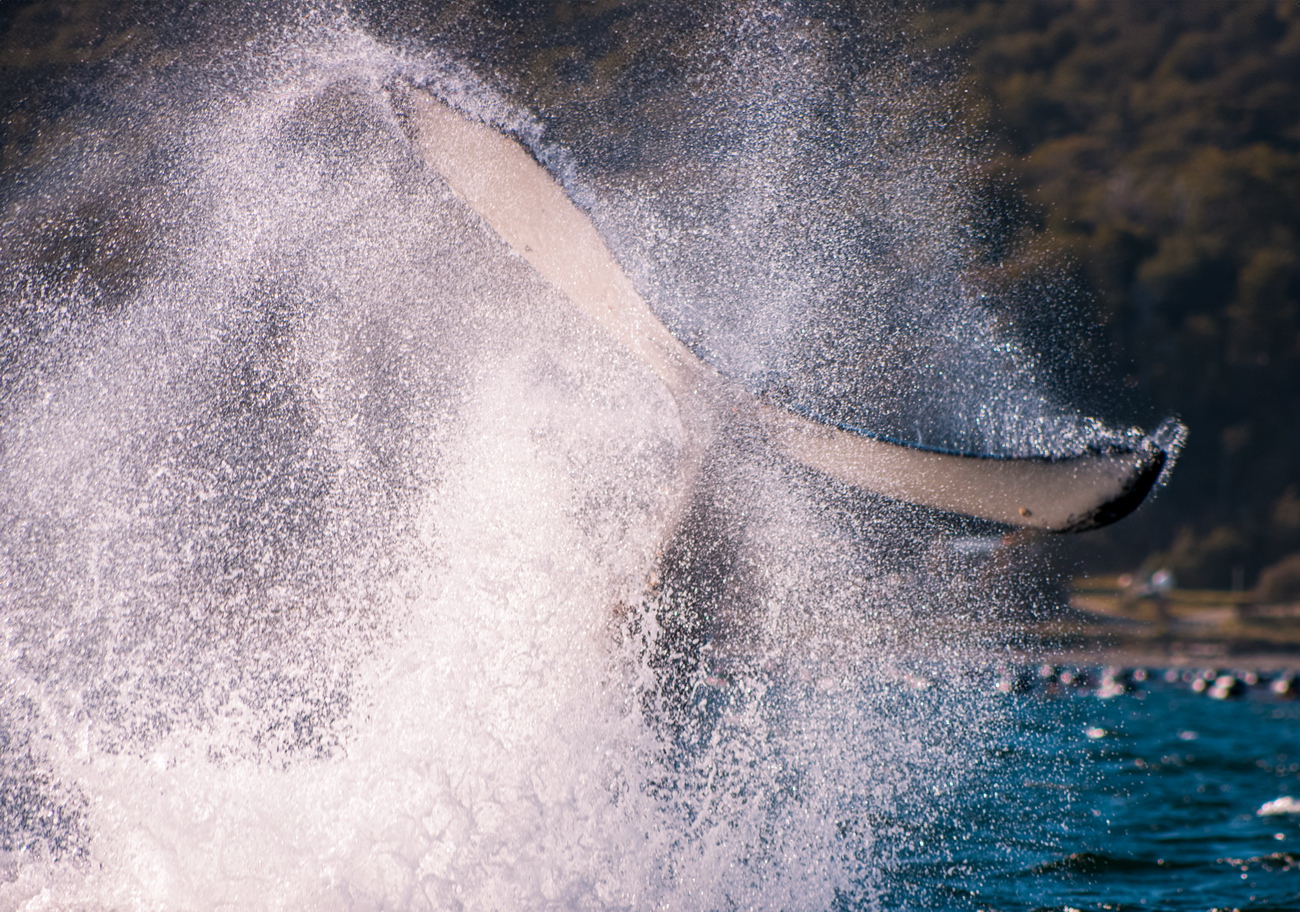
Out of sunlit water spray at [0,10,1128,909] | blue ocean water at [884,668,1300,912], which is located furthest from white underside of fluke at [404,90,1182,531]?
blue ocean water at [884,668,1300,912]

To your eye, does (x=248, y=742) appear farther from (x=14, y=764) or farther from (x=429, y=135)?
(x=429, y=135)

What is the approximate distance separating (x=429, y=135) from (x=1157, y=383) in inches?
5213

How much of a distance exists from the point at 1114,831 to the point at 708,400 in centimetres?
622

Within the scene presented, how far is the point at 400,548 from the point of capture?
24.2ft

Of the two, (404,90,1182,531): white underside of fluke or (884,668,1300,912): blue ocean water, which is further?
(884,668,1300,912): blue ocean water

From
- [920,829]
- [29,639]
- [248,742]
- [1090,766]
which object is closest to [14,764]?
[29,639]

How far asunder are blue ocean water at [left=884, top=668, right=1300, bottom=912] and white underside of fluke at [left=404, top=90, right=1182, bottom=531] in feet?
8.41

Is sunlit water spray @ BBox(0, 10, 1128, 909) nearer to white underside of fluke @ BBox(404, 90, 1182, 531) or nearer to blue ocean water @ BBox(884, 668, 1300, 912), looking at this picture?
white underside of fluke @ BBox(404, 90, 1182, 531)

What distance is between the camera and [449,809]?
617 centimetres

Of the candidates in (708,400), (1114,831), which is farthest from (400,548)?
(1114,831)

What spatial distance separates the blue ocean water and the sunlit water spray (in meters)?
0.72

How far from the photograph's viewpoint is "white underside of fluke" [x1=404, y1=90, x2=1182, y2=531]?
6117 mm

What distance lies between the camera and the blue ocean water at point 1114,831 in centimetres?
730

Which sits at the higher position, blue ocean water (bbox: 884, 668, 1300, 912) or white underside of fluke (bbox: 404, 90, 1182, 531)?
white underside of fluke (bbox: 404, 90, 1182, 531)
